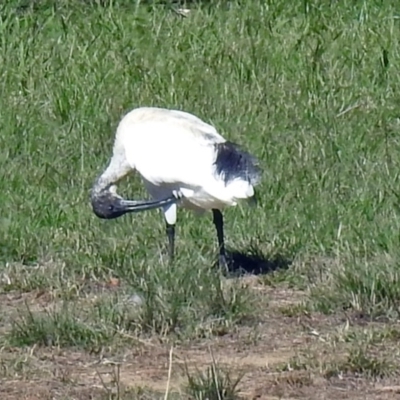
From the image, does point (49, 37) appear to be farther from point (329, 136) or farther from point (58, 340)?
point (58, 340)

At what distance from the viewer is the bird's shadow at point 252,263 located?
6580mm

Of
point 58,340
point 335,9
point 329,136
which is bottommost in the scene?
point 58,340

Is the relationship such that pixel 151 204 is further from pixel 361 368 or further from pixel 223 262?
pixel 361 368

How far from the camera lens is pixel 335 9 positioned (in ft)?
35.5

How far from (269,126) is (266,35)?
173 cm

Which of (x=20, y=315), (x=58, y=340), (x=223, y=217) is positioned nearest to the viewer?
(x=58, y=340)

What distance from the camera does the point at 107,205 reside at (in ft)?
22.1

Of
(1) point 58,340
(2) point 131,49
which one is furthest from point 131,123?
(2) point 131,49

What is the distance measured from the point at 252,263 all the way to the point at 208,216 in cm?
72

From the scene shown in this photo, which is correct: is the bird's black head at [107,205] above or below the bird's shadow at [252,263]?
above

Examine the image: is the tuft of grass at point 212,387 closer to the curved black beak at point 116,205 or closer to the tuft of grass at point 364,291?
the tuft of grass at point 364,291

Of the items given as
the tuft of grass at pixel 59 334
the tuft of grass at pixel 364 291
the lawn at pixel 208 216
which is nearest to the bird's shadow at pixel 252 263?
the lawn at pixel 208 216

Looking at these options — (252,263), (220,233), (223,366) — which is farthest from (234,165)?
(223,366)

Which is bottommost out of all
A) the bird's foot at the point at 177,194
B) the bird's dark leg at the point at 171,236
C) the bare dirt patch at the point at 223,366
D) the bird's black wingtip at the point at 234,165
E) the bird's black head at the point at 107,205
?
the bare dirt patch at the point at 223,366
